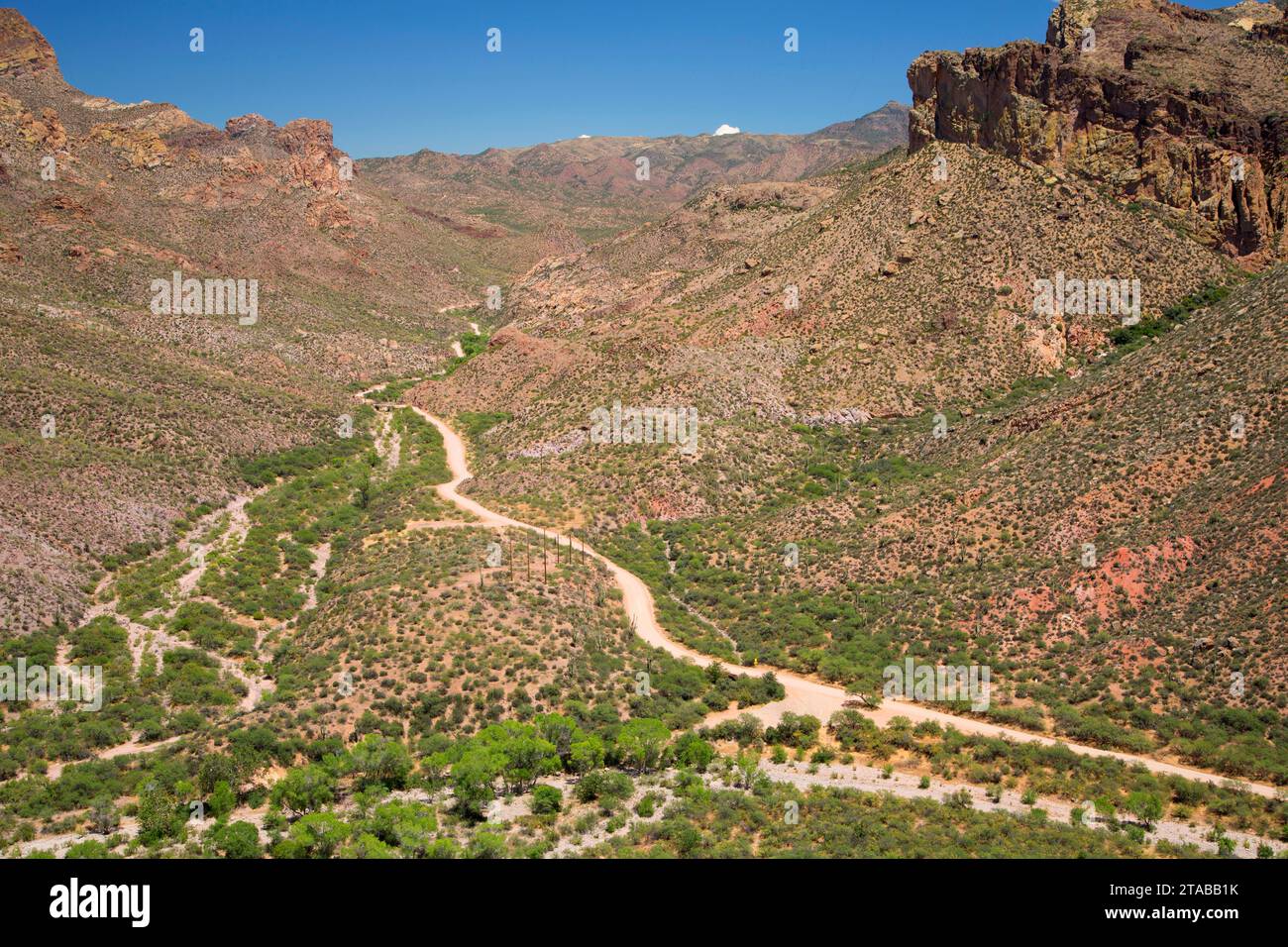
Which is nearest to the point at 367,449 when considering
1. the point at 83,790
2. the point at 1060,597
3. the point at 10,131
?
the point at 83,790

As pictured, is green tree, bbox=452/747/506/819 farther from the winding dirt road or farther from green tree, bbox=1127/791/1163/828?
green tree, bbox=1127/791/1163/828

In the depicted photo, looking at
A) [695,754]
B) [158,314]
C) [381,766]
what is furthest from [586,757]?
[158,314]

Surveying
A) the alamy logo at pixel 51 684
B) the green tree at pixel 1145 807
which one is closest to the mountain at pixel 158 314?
the alamy logo at pixel 51 684

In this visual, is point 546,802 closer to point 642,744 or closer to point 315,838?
point 642,744

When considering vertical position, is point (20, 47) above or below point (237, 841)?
above

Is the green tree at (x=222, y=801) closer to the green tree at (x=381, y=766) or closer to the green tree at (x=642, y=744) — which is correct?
the green tree at (x=381, y=766)
